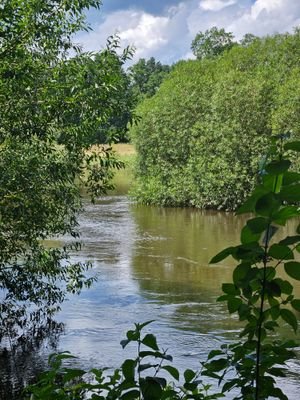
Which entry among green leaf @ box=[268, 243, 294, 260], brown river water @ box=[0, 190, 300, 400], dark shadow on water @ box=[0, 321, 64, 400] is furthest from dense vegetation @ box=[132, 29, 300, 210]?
green leaf @ box=[268, 243, 294, 260]

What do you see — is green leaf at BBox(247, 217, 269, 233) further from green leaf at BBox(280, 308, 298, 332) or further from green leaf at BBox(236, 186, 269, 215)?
green leaf at BBox(280, 308, 298, 332)

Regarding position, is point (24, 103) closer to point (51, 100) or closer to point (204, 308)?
point (51, 100)

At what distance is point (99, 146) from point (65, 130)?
2.26 ft

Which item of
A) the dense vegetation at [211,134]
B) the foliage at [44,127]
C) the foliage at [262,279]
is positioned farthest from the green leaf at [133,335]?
the dense vegetation at [211,134]

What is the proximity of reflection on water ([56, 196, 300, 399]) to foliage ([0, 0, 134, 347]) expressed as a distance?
1.66 meters

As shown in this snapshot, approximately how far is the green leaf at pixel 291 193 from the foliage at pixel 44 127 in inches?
252

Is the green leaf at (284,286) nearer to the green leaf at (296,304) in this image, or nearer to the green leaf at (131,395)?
the green leaf at (296,304)

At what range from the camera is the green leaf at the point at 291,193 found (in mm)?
1560

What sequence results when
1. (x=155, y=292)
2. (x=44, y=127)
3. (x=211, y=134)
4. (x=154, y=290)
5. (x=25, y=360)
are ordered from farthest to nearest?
(x=211, y=134) → (x=154, y=290) → (x=155, y=292) → (x=25, y=360) → (x=44, y=127)

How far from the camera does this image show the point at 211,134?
28.4 meters

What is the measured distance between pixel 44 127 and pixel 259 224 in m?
7.14

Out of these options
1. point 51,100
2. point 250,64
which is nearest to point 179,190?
point 250,64

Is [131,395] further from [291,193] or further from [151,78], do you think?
[151,78]

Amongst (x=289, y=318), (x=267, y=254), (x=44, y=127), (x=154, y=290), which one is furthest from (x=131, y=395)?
(x=154, y=290)
